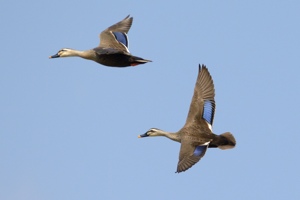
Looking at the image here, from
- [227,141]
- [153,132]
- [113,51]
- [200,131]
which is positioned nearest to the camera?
[227,141]

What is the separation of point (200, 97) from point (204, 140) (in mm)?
1676

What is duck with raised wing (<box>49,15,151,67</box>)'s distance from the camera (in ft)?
81.7

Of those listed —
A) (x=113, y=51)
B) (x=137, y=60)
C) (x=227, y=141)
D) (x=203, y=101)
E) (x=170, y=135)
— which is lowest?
(x=227, y=141)

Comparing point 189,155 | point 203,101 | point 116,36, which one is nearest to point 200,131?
point 203,101

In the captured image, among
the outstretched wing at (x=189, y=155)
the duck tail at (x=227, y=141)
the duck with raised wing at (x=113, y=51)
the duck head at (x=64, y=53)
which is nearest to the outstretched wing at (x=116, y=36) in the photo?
the duck with raised wing at (x=113, y=51)

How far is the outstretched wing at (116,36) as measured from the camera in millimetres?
27219

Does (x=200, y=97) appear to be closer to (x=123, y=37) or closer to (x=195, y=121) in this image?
(x=195, y=121)

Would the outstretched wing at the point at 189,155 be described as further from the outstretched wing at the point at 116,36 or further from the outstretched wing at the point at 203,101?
the outstretched wing at the point at 116,36

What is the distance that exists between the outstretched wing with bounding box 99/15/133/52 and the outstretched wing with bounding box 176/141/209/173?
461 cm

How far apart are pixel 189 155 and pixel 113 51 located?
13.7ft

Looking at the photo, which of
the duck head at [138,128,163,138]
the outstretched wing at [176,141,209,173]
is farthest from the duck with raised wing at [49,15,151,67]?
the outstretched wing at [176,141,209,173]

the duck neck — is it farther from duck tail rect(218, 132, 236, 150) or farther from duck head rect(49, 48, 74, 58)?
duck head rect(49, 48, 74, 58)

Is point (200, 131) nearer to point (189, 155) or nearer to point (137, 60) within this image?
point (189, 155)

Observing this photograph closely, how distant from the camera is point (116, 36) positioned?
2780 cm
